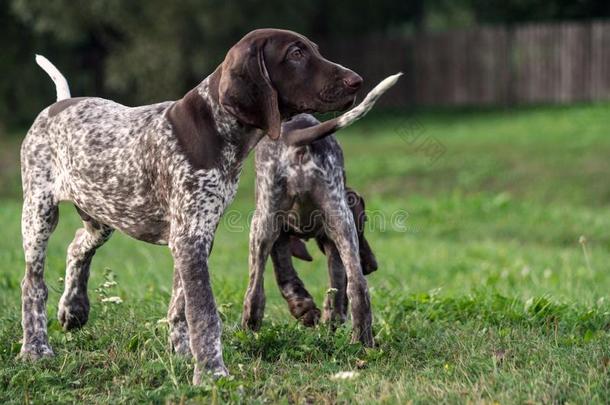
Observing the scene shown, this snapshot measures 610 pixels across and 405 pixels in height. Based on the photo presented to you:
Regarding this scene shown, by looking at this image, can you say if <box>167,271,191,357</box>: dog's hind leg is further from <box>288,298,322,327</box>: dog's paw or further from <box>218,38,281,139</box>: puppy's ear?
<box>218,38,281,139</box>: puppy's ear

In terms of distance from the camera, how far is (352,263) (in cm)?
617

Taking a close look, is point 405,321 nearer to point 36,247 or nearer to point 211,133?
point 211,133

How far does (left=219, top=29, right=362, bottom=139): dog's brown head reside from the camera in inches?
219

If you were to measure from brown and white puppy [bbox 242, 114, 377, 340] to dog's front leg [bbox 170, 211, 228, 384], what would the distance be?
2.46ft

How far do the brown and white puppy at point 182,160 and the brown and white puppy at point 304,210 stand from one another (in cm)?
16

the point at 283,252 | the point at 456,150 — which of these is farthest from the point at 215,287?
the point at 456,150

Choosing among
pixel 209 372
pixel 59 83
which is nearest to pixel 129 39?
pixel 59 83

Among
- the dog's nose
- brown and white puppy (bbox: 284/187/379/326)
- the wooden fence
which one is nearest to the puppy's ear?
the dog's nose

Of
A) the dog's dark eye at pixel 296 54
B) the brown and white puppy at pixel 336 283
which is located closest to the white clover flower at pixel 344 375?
the brown and white puppy at pixel 336 283

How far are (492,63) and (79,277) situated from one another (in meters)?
24.5

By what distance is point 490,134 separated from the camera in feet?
78.2

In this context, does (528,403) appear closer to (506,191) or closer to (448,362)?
(448,362)

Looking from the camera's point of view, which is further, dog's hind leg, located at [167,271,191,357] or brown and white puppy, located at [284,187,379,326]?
brown and white puppy, located at [284,187,379,326]

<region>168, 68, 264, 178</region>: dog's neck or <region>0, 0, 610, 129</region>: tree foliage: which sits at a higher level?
<region>168, 68, 264, 178</region>: dog's neck
